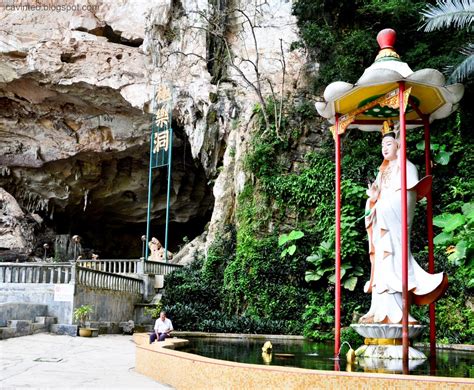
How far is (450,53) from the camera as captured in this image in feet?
46.1

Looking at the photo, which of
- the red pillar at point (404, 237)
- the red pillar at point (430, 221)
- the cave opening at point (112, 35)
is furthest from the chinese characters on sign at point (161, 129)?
the red pillar at point (404, 237)

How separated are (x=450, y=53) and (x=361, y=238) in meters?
5.00

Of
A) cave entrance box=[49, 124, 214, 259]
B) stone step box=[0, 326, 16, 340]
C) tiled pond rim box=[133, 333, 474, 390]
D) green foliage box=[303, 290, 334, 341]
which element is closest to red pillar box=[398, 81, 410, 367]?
tiled pond rim box=[133, 333, 474, 390]

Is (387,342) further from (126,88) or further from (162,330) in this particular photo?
(126,88)

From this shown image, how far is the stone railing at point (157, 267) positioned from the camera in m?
18.4

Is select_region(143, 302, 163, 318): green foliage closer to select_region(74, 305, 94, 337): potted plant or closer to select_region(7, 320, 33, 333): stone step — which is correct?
select_region(74, 305, 94, 337): potted plant

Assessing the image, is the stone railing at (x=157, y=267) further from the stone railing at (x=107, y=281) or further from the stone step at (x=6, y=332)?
the stone step at (x=6, y=332)

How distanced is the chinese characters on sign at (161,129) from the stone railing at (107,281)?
452 centimetres

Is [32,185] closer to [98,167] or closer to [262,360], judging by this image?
[98,167]

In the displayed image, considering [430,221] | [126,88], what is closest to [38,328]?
[430,221]

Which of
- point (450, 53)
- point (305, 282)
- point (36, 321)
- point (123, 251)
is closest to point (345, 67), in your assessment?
point (450, 53)

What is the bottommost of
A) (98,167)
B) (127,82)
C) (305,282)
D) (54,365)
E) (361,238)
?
(54,365)

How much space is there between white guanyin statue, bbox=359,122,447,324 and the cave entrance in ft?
52.7

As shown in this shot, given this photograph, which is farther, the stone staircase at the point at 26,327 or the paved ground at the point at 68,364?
the stone staircase at the point at 26,327
